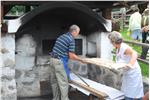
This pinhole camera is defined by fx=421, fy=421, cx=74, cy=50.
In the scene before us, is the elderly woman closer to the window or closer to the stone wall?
the stone wall

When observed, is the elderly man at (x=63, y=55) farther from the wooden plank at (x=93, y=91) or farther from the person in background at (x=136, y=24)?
the person in background at (x=136, y=24)

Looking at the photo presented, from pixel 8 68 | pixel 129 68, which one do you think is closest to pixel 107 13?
pixel 8 68

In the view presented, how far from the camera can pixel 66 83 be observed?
8.48 m

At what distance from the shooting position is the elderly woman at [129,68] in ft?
21.9

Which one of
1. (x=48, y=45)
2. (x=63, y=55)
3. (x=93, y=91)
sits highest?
(x=48, y=45)

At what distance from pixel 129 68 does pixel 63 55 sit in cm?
201

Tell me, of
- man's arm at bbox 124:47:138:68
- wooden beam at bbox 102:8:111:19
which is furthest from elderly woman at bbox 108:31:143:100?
wooden beam at bbox 102:8:111:19

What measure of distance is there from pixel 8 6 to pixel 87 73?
2.50 meters

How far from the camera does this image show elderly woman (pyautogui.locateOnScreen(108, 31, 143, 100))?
666 cm

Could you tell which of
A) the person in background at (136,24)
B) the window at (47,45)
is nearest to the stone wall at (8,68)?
the window at (47,45)

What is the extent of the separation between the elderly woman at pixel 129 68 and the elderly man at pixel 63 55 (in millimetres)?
1585

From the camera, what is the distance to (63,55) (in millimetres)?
8359

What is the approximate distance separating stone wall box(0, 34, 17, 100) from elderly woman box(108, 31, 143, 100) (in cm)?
271

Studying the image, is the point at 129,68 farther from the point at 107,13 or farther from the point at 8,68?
the point at 8,68
